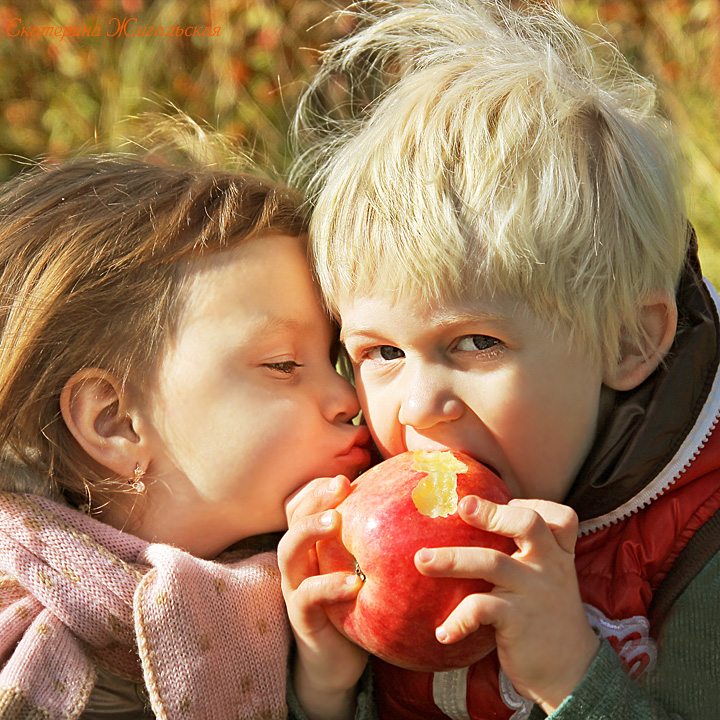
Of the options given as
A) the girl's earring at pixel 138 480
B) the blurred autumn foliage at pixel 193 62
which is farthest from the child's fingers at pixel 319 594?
the blurred autumn foliage at pixel 193 62

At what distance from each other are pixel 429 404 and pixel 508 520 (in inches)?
12.4

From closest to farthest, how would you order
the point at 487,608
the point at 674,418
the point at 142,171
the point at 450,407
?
the point at 487,608
the point at 450,407
the point at 674,418
the point at 142,171

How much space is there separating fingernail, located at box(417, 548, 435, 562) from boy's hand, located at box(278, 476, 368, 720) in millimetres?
165

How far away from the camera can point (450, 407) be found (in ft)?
5.71

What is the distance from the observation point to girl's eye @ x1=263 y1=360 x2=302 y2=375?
197 centimetres

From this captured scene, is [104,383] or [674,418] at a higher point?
[674,418]

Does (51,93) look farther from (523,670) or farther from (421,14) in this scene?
(523,670)

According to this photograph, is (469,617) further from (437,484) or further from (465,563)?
(437,484)

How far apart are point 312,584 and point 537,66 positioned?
48.9 inches

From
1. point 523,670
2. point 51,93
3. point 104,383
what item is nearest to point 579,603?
point 523,670

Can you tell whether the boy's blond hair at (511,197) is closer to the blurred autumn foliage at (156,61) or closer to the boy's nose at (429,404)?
the boy's nose at (429,404)

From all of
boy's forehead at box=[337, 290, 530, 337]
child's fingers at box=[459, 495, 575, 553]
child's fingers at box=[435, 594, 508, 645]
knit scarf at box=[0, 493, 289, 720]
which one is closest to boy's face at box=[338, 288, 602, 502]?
boy's forehead at box=[337, 290, 530, 337]

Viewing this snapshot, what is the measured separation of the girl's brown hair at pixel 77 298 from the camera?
192 cm

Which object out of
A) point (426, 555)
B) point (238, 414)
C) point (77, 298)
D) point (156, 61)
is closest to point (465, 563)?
point (426, 555)
